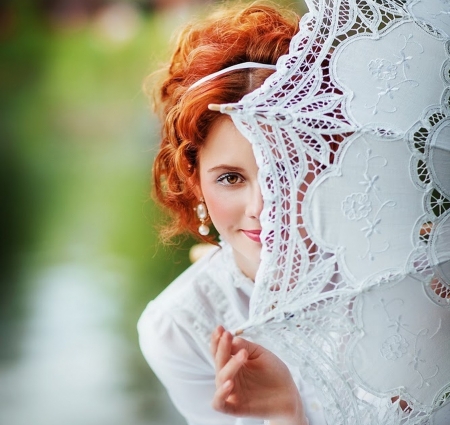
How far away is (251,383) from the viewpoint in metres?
1.20

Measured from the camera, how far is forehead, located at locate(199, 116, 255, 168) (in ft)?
4.11

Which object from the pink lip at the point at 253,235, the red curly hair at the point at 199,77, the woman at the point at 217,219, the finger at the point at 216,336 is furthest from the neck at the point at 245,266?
the finger at the point at 216,336

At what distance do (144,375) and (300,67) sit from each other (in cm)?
212

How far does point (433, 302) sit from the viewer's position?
3.44ft

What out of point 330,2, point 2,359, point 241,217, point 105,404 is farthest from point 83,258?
point 330,2

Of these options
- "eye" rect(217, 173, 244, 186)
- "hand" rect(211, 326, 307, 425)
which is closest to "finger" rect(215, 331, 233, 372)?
"hand" rect(211, 326, 307, 425)

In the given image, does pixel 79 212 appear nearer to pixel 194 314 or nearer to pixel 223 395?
pixel 194 314

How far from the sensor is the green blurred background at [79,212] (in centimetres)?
283

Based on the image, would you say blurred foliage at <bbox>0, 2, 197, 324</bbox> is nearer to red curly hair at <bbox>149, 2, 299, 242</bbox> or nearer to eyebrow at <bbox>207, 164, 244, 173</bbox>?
red curly hair at <bbox>149, 2, 299, 242</bbox>

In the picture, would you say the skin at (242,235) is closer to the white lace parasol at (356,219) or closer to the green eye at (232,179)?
the green eye at (232,179)

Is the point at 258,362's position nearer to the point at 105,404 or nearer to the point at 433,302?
the point at 433,302

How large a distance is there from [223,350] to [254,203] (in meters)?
0.29

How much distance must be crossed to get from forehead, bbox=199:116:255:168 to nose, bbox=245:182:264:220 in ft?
0.17

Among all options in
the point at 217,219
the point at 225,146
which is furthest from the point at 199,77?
the point at 217,219
